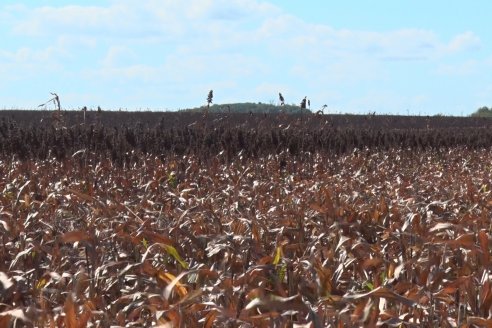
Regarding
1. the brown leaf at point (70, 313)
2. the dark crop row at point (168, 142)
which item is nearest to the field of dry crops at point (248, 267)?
the brown leaf at point (70, 313)

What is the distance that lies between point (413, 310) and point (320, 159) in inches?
462

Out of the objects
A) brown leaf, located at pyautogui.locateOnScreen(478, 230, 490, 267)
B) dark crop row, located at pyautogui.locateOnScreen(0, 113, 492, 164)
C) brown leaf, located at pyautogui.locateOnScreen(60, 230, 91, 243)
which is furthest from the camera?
dark crop row, located at pyautogui.locateOnScreen(0, 113, 492, 164)

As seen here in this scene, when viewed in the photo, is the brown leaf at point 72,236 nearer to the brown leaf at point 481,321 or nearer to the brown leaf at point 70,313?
the brown leaf at point 70,313

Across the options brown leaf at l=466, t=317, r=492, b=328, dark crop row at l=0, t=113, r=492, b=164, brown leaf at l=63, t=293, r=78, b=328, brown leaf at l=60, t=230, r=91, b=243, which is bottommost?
dark crop row at l=0, t=113, r=492, b=164

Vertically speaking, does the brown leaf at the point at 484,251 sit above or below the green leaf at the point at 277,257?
above

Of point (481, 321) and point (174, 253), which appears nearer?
point (481, 321)

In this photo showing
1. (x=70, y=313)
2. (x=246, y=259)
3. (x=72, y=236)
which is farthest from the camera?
(x=246, y=259)

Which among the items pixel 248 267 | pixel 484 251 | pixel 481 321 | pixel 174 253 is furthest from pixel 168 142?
pixel 481 321

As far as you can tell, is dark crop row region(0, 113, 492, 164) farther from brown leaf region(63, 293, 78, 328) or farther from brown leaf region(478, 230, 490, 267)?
brown leaf region(63, 293, 78, 328)

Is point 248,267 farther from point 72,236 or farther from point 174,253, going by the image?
point 72,236

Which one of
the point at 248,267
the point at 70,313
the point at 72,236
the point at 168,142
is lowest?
the point at 168,142

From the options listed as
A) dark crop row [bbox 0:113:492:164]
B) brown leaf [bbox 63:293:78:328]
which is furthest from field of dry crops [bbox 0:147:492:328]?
dark crop row [bbox 0:113:492:164]

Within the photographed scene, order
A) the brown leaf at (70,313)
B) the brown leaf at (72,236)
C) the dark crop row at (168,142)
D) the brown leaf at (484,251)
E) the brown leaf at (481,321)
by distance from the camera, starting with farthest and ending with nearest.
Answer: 1. the dark crop row at (168,142)
2. the brown leaf at (484,251)
3. the brown leaf at (72,236)
4. the brown leaf at (481,321)
5. the brown leaf at (70,313)

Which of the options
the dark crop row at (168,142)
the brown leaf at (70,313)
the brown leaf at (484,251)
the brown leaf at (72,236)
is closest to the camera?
the brown leaf at (70,313)
